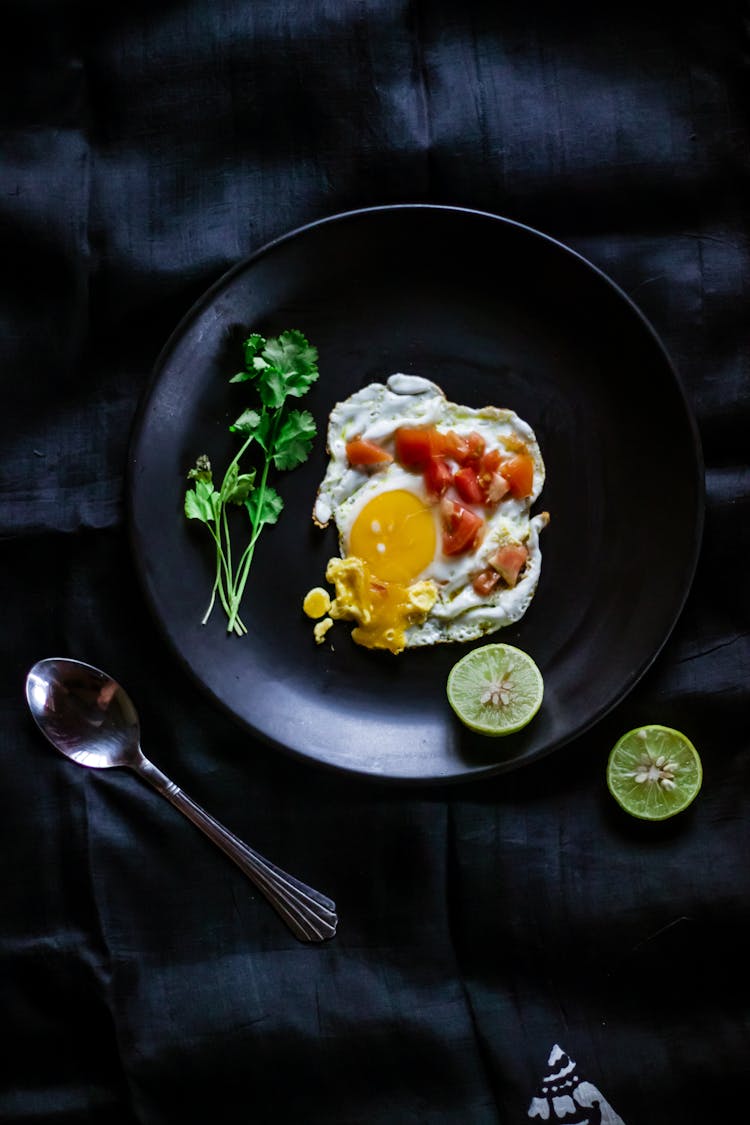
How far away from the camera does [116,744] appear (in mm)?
4559

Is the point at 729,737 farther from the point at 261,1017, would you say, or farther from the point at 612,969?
the point at 261,1017

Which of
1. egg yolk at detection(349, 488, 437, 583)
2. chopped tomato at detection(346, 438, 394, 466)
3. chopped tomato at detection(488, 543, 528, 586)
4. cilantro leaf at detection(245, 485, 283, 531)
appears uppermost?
chopped tomato at detection(346, 438, 394, 466)

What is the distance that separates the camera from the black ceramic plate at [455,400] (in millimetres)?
4559

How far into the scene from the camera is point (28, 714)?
4.62m

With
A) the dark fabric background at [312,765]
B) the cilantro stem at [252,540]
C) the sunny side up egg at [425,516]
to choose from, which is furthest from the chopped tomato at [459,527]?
the dark fabric background at [312,765]

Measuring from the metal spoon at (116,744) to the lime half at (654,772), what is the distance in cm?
112

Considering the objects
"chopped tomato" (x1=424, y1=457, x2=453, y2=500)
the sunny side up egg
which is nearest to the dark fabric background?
the sunny side up egg

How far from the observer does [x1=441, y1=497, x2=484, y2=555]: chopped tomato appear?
4.62 metres

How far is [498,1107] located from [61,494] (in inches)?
106

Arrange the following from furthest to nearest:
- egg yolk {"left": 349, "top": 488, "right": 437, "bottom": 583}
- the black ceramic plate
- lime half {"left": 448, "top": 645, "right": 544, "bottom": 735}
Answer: egg yolk {"left": 349, "top": 488, "right": 437, "bottom": 583}, the black ceramic plate, lime half {"left": 448, "top": 645, "right": 544, "bottom": 735}

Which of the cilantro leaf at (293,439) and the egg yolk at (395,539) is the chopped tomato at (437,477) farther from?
the cilantro leaf at (293,439)

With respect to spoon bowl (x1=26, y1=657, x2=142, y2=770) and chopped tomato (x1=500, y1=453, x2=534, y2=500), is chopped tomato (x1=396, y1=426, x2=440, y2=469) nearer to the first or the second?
chopped tomato (x1=500, y1=453, x2=534, y2=500)

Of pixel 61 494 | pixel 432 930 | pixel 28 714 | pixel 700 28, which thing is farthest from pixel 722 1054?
pixel 700 28

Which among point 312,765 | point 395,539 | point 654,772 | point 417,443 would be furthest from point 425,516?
point 654,772
